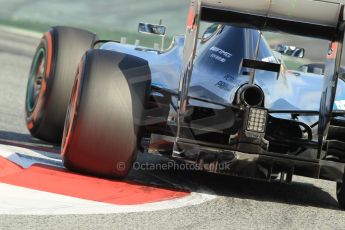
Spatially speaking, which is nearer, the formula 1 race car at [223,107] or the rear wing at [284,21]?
the formula 1 race car at [223,107]

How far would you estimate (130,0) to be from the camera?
69.4 feet

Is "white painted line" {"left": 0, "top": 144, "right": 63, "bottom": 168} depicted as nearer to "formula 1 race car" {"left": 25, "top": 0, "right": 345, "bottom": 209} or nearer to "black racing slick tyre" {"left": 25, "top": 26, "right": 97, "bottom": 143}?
"formula 1 race car" {"left": 25, "top": 0, "right": 345, "bottom": 209}

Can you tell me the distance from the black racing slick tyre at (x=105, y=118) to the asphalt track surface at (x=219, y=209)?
59 centimetres

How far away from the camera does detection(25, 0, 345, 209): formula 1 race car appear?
5.91m

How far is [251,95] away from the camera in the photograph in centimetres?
622

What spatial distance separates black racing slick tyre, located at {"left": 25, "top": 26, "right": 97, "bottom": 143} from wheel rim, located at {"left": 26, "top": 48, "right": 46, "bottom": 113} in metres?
0.07

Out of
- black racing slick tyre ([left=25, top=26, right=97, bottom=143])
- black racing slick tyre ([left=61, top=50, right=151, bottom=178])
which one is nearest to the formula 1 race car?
black racing slick tyre ([left=61, top=50, right=151, bottom=178])

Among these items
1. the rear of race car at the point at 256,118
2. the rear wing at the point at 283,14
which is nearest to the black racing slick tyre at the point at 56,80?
the rear of race car at the point at 256,118

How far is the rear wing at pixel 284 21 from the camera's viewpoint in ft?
19.7

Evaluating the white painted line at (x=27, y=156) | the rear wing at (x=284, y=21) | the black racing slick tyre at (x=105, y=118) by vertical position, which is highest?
the rear wing at (x=284, y=21)

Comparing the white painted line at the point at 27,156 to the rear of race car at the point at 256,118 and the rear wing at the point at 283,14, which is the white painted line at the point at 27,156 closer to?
the rear of race car at the point at 256,118

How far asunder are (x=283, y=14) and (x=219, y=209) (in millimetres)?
1476

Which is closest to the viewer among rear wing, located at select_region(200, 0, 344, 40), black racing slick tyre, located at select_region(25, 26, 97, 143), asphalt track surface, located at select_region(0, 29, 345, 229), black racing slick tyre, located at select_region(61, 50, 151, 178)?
asphalt track surface, located at select_region(0, 29, 345, 229)

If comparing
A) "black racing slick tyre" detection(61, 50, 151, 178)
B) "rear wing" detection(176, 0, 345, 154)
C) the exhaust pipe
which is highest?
"rear wing" detection(176, 0, 345, 154)
